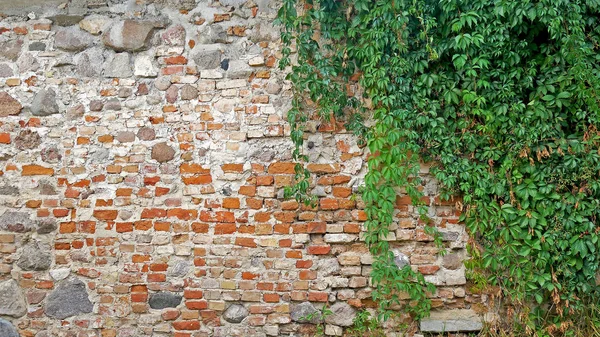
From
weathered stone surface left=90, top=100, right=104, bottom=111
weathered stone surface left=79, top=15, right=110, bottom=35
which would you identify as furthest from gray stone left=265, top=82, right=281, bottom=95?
weathered stone surface left=79, top=15, right=110, bottom=35

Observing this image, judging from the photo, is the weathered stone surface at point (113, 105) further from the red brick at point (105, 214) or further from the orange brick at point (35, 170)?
the red brick at point (105, 214)

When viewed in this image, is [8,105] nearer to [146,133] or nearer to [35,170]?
[35,170]

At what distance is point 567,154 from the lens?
133 inches

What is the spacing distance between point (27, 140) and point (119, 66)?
0.90 m

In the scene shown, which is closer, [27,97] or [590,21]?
[590,21]

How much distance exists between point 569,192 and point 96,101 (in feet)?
11.5

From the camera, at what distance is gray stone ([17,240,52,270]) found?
3695mm

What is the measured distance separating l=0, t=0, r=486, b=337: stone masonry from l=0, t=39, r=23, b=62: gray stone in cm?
1

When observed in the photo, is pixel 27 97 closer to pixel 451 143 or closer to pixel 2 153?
pixel 2 153

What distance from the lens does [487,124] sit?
3438mm

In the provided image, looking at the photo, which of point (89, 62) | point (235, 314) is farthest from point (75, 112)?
point (235, 314)

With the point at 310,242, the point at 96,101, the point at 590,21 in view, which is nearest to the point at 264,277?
the point at 310,242

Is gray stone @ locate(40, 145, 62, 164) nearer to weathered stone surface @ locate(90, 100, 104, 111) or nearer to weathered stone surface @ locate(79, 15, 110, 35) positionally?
weathered stone surface @ locate(90, 100, 104, 111)

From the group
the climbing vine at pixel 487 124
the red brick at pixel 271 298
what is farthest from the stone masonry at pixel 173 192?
the climbing vine at pixel 487 124
